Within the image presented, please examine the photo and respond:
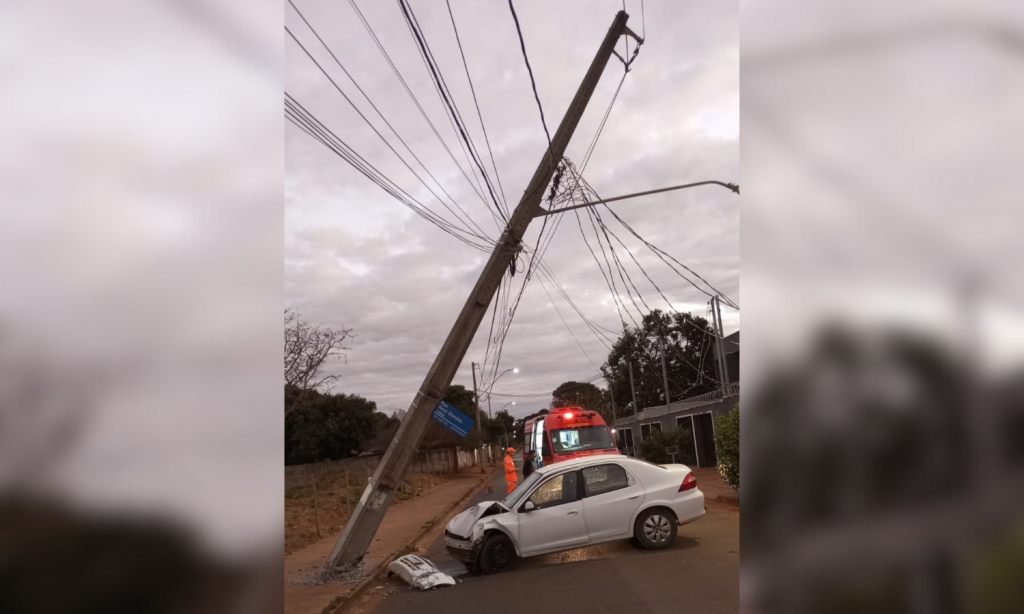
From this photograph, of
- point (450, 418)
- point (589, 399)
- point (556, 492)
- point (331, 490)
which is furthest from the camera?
point (589, 399)

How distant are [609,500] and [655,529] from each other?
0.83 metres

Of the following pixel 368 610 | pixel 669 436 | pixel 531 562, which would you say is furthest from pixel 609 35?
pixel 669 436

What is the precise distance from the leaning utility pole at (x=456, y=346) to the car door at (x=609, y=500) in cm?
293

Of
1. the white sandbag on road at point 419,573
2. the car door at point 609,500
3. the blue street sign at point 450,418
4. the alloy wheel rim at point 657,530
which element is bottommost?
the white sandbag on road at point 419,573

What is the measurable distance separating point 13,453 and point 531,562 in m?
9.70

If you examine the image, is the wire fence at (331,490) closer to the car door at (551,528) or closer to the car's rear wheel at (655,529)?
the car door at (551,528)

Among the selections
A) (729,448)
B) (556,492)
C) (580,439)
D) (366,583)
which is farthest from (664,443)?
(366,583)

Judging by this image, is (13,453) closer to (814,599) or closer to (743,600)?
(743,600)

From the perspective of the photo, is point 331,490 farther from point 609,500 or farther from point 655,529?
Result: point 655,529

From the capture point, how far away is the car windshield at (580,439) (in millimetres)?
18688

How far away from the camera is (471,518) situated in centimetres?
1019

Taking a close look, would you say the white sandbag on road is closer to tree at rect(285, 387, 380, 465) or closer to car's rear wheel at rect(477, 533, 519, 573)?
car's rear wheel at rect(477, 533, 519, 573)

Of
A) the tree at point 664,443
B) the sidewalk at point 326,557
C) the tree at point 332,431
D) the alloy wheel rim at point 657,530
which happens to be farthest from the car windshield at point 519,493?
the tree at point 332,431

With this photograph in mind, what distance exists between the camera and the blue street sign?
11.1 m
